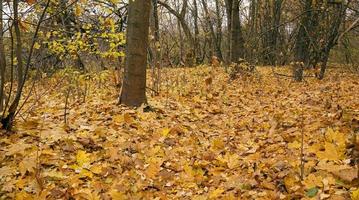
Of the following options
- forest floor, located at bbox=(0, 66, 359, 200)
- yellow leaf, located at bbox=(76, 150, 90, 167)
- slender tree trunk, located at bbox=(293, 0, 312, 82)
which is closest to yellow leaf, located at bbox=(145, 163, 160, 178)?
forest floor, located at bbox=(0, 66, 359, 200)

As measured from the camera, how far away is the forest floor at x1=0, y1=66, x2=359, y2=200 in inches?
145

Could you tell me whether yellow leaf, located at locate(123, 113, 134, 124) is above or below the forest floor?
above

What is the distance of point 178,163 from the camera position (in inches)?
185

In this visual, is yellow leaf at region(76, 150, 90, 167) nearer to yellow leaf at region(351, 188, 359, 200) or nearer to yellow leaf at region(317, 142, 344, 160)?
yellow leaf at region(317, 142, 344, 160)

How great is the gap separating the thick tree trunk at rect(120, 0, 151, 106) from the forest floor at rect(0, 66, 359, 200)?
31cm

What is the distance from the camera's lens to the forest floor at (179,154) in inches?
145

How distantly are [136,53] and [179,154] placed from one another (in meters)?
2.63

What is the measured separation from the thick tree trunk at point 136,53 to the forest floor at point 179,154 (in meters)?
0.31

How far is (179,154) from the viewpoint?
5012 millimetres

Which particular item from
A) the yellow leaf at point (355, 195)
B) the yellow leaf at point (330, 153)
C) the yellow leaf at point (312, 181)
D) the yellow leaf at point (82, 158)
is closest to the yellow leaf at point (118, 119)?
the yellow leaf at point (82, 158)

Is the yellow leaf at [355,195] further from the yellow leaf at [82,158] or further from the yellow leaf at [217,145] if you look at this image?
the yellow leaf at [82,158]

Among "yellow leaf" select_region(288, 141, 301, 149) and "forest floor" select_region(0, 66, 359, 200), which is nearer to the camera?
"forest floor" select_region(0, 66, 359, 200)

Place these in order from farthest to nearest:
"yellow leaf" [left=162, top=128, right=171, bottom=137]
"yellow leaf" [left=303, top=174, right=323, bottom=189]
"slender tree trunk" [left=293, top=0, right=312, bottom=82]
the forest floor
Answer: "slender tree trunk" [left=293, top=0, right=312, bottom=82], "yellow leaf" [left=162, top=128, right=171, bottom=137], the forest floor, "yellow leaf" [left=303, top=174, right=323, bottom=189]

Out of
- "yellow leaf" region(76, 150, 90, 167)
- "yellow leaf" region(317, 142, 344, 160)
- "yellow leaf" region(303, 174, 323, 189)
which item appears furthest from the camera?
"yellow leaf" region(76, 150, 90, 167)
